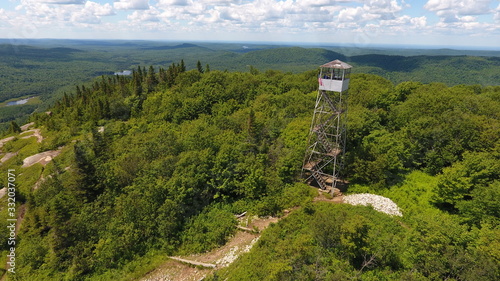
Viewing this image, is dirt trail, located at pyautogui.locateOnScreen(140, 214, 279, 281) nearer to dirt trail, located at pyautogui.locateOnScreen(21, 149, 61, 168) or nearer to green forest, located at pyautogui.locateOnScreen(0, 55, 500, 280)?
green forest, located at pyautogui.locateOnScreen(0, 55, 500, 280)

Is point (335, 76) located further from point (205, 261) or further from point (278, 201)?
point (205, 261)

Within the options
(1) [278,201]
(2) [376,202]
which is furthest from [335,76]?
(1) [278,201]

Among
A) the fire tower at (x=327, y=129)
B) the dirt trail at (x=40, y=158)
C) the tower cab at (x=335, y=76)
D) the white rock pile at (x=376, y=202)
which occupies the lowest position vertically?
the dirt trail at (x=40, y=158)

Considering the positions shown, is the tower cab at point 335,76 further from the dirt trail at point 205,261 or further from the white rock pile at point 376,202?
the dirt trail at point 205,261

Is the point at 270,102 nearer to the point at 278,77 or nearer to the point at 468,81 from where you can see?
the point at 278,77

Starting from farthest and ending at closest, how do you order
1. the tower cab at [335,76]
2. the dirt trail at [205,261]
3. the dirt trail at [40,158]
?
the dirt trail at [40,158] < the tower cab at [335,76] < the dirt trail at [205,261]

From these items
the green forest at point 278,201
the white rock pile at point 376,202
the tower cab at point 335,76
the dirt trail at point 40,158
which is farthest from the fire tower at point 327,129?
the dirt trail at point 40,158

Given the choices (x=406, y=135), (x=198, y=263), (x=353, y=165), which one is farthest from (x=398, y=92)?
(x=198, y=263)
